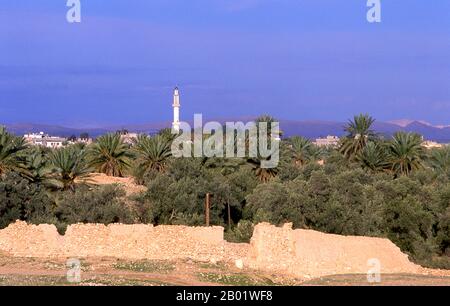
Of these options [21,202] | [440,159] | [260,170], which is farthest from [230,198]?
[440,159]

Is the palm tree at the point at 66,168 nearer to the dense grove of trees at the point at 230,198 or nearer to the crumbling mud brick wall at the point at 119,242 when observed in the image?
the dense grove of trees at the point at 230,198

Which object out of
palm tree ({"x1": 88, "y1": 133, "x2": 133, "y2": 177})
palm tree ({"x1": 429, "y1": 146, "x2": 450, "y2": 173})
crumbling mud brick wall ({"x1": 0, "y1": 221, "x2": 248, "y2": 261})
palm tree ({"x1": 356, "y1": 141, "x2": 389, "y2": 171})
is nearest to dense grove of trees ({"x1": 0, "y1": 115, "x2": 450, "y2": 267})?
palm tree ({"x1": 356, "y1": 141, "x2": 389, "y2": 171})

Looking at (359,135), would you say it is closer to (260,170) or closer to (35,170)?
(260,170)

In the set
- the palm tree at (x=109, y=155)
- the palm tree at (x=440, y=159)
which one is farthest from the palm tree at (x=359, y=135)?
the palm tree at (x=109, y=155)

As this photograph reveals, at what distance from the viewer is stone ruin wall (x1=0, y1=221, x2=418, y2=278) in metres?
18.0

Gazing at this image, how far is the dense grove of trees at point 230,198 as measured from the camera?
2636 centimetres

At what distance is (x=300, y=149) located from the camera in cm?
5231

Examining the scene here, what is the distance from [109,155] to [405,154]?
15.4 meters

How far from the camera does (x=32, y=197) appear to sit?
27969 millimetres

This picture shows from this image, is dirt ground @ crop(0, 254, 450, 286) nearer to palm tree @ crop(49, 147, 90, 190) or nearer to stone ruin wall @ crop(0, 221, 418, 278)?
stone ruin wall @ crop(0, 221, 418, 278)

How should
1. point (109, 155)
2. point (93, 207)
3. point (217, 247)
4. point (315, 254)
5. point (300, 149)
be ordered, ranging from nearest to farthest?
point (315, 254) < point (217, 247) < point (93, 207) < point (109, 155) < point (300, 149)

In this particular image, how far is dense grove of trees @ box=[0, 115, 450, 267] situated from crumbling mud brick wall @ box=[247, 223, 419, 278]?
4.43m
